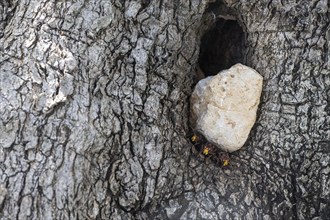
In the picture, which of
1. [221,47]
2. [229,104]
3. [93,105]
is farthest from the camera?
[221,47]

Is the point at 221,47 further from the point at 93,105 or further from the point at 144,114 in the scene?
the point at 93,105

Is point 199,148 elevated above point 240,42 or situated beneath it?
situated beneath

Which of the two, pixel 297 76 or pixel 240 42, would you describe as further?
pixel 240 42

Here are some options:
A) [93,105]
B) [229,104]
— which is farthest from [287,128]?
[93,105]

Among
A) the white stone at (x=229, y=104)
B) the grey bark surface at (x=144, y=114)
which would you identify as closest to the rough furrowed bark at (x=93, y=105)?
the grey bark surface at (x=144, y=114)

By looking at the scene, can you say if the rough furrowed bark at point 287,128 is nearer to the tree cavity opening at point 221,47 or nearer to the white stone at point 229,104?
the white stone at point 229,104

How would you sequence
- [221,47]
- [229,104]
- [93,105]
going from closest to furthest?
1. [93,105]
2. [229,104]
3. [221,47]

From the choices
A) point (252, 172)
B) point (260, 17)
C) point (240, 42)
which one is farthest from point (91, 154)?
point (240, 42)

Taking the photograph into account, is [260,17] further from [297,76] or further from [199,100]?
[199,100]
